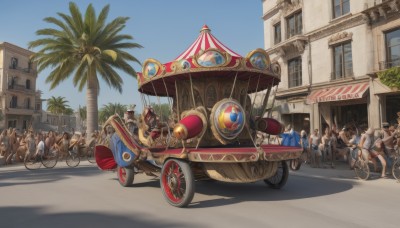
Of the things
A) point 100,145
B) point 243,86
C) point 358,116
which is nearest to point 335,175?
point 243,86

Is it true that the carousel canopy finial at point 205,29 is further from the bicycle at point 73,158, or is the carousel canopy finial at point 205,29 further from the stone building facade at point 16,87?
the stone building facade at point 16,87

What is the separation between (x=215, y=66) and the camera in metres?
6.89

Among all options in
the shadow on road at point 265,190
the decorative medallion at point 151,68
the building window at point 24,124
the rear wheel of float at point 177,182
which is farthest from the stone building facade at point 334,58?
the building window at point 24,124

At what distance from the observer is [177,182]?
6.17m

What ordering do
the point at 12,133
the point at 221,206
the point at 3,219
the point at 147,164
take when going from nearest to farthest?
the point at 3,219, the point at 221,206, the point at 147,164, the point at 12,133

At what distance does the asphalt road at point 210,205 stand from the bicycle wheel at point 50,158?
4.72m

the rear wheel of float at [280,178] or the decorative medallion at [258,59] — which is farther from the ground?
the decorative medallion at [258,59]

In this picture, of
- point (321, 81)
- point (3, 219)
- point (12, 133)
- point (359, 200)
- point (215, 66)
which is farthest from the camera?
point (321, 81)

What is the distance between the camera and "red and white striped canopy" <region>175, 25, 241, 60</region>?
28.2ft

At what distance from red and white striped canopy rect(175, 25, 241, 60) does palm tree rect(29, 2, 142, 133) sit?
10.7 metres

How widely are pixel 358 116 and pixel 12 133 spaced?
63.2 ft

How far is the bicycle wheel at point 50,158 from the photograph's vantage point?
1360 centimetres

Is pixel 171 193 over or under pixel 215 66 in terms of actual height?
under

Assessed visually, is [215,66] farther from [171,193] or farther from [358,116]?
[358,116]
